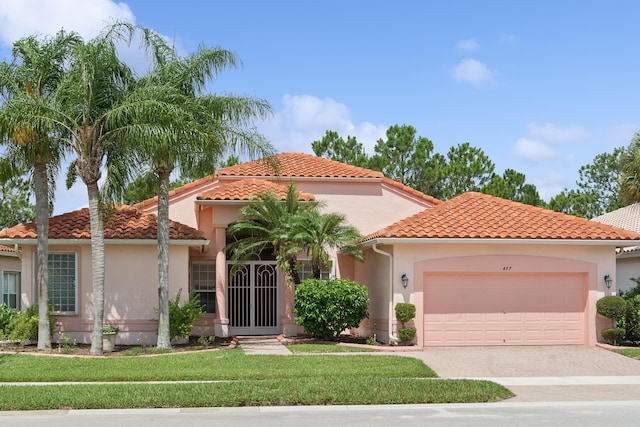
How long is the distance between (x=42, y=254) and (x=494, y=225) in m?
12.0

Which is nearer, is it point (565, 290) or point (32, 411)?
point (32, 411)

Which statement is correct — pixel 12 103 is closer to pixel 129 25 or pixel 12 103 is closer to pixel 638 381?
pixel 129 25

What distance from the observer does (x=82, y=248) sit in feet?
71.9

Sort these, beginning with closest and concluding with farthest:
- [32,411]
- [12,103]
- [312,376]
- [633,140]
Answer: [32,411], [312,376], [12,103], [633,140]

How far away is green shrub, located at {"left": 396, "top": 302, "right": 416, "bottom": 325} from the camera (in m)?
20.2

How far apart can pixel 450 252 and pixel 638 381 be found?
6696 millimetres

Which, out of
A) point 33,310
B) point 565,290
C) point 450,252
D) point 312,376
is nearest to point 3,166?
point 33,310

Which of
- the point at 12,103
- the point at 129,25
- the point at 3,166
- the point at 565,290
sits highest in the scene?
the point at 129,25

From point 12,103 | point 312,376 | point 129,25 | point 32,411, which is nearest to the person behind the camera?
point 32,411

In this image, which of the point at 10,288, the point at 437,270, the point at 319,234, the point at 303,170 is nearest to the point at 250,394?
the point at 319,234

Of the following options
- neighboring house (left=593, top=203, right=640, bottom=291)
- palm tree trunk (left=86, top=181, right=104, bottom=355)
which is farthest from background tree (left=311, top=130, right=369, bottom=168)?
palm tree trunk (left=86, top=181, right=104, bottom=355)

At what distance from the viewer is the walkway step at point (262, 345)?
19141 mm

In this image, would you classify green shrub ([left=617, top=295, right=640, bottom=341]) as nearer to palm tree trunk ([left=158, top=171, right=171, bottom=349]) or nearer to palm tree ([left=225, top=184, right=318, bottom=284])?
palm tree ([left=225, top=184, right=318, bottom=284])

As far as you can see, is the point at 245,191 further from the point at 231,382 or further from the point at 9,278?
the point at 9,278
